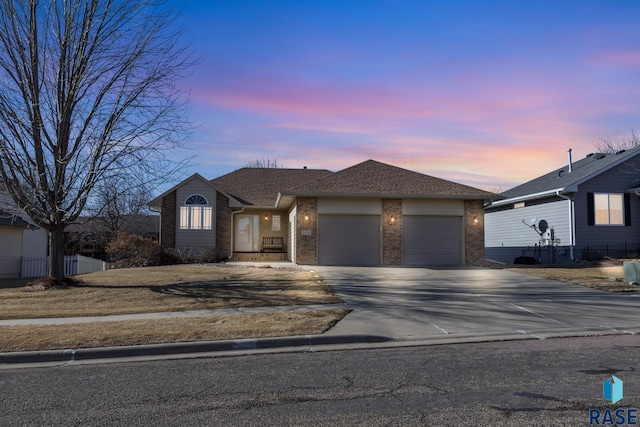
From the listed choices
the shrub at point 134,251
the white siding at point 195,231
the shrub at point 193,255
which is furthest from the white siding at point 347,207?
the shrub at point 134,251

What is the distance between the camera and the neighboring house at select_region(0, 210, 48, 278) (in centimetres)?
2367

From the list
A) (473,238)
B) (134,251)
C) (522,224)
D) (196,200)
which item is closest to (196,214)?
(196,200)

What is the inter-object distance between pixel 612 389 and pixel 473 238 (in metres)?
17.4

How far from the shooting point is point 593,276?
55.0 feet

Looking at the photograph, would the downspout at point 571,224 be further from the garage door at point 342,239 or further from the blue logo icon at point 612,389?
the blue logo icon at point 612,389

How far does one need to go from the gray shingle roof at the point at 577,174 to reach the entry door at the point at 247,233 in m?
14.9

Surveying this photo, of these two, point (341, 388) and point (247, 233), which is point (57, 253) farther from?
point (247, 233)

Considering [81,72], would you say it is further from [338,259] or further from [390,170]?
[390,170]

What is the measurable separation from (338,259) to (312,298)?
9746 millimetres

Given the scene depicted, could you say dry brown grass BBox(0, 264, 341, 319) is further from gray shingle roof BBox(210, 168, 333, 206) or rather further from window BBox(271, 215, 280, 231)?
gray shingle roof BBox(210, 168, 333, 206)

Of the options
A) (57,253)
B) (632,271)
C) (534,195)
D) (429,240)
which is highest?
(534,195)

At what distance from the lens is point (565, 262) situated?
2380 centimetres

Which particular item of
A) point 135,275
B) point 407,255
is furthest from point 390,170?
point 135,275

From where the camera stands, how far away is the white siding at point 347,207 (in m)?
21.7
